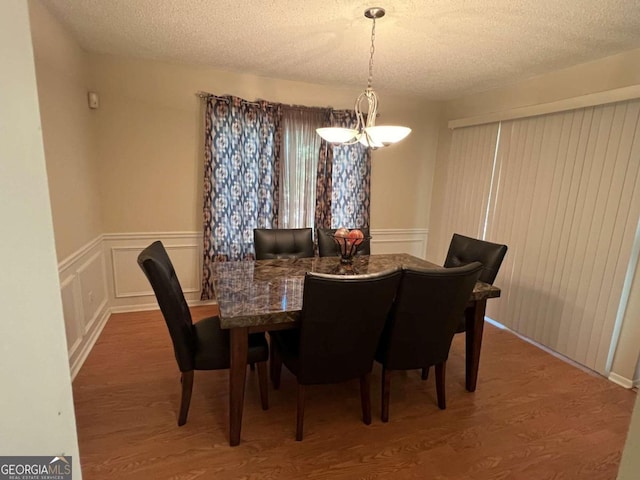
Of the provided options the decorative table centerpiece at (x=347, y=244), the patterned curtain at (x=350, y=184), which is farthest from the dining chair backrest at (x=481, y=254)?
the patterned curtain at (x=350, y=184)

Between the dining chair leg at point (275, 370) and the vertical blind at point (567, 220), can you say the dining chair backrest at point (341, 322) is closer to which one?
the dining chair leg at point (275, 370)

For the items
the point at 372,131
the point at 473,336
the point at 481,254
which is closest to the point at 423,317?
the point at 473,336

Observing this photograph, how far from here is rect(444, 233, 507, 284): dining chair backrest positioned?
2.41m

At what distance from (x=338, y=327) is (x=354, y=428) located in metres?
0.71

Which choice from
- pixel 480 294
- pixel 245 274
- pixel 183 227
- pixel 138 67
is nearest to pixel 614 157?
pixel 480 294

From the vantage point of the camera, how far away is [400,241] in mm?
4395

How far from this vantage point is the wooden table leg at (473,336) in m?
2.19

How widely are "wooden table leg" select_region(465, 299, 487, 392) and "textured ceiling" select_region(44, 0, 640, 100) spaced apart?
5.73 ft

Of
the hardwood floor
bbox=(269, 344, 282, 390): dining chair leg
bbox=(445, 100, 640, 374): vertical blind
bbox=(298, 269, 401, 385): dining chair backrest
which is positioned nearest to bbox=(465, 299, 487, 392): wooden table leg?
the hardwood floor

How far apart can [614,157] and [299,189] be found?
2.68 metres

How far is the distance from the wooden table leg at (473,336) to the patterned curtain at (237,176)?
215 centimetres

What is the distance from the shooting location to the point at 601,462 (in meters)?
1.76

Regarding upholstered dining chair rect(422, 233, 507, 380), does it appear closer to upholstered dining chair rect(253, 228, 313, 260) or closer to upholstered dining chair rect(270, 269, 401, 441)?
upholstered dining chair rect(270, 269, 401, 441)

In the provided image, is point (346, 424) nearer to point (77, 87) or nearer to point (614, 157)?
point (614, 157)
